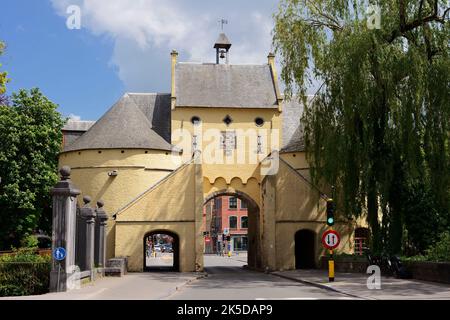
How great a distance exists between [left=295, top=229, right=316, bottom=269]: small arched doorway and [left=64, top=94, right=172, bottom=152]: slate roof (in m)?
10.4

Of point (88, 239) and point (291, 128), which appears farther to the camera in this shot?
point (291, 128)

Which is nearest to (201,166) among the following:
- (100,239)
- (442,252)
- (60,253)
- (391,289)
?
(100,239)

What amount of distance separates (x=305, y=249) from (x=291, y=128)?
929cm

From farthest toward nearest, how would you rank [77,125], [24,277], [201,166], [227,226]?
[227,226]
[77,125]
[201,166]
[24,277]

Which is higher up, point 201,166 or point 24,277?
point 201,166

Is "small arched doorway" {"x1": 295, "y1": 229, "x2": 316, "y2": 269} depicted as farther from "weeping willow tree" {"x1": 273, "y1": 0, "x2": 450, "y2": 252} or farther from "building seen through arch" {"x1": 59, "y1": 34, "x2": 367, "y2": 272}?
"weeping willow tree" {"x1": 273, "y1": 0, "x2": 450, "y2": 252}

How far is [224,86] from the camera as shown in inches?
1624

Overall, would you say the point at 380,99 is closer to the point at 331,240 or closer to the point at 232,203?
the point at 331,240

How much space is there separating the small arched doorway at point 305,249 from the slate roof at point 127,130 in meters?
10.4

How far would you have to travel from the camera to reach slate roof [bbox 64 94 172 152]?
36719 millimetres

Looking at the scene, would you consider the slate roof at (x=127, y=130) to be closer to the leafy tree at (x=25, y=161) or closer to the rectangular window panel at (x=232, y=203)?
the leafy tree at (x=25, y=161)

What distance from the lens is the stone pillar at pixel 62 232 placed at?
58.5 feet

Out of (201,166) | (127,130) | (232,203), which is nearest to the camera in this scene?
(201,166)

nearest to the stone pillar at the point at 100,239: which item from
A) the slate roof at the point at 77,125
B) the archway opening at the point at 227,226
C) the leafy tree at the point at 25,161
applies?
the leafy tree at the point at 25,161
